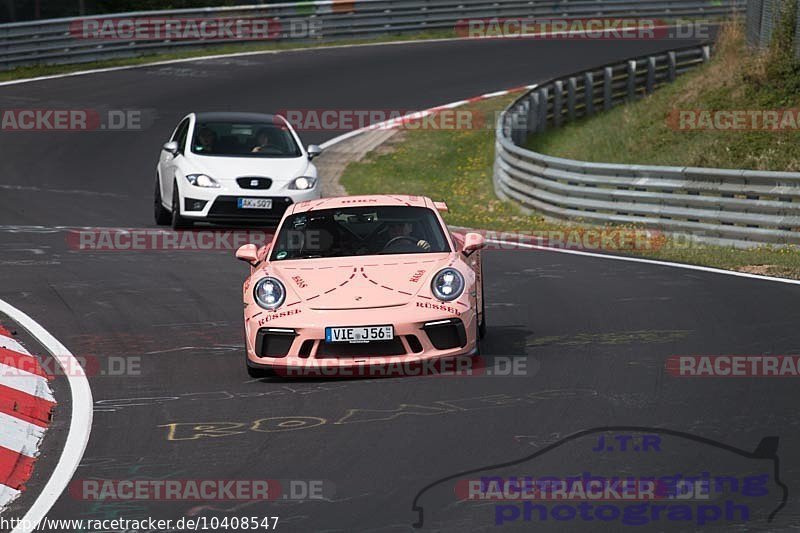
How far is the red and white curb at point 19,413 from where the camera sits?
7.50 metres

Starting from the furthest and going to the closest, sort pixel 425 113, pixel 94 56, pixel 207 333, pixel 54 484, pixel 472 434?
pixel 94 56 → pixel 425 113 → pixel 207 333 → pixel 472 434 → pixel 54 484

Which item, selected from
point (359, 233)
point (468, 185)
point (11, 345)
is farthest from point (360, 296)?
point (468, 185)

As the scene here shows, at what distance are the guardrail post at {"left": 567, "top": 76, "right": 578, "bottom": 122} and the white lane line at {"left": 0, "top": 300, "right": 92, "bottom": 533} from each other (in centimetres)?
2043

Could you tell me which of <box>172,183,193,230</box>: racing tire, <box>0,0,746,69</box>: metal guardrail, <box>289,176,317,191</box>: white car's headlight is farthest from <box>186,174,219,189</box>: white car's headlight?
<box>0,0,746,69</box>: metal guardrail

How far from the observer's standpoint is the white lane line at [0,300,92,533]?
685 cm

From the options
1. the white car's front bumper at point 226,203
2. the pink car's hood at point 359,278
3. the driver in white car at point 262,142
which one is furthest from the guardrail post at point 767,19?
the pink car's hood at point 359,278

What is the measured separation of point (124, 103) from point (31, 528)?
26691 mm

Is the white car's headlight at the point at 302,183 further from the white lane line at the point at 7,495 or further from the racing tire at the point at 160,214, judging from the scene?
the white lane line at the point at 7,495

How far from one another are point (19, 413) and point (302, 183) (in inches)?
421

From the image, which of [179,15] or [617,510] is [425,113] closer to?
[179,15]

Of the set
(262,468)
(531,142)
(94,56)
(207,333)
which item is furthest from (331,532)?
(94,56)

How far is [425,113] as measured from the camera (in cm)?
3194

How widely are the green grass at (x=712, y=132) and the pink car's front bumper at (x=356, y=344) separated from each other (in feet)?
41.6

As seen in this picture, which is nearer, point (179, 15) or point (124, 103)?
point (124, 103)
